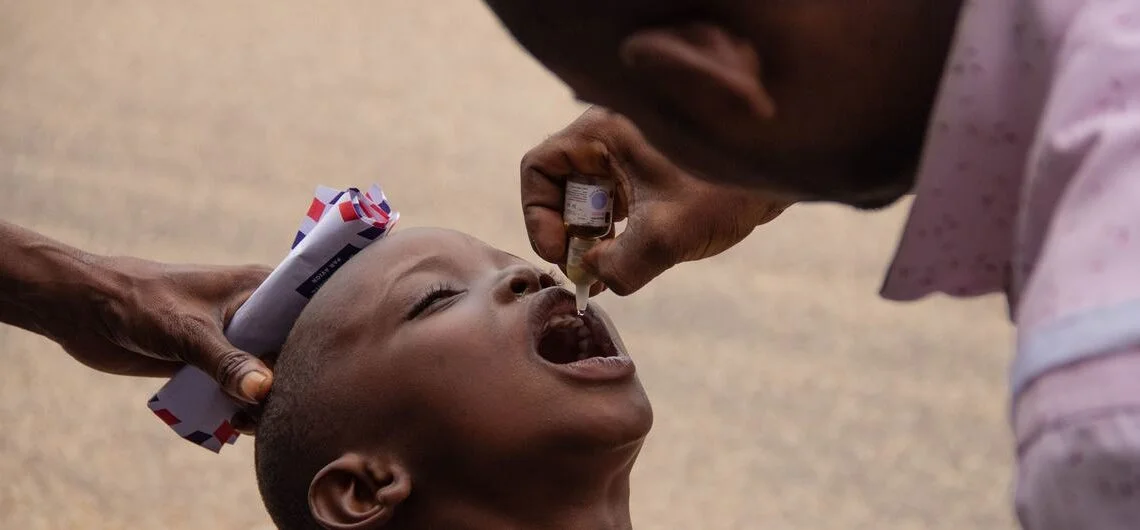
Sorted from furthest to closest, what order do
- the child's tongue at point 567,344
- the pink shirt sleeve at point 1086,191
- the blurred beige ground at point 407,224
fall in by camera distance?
the blurred beige ground at point 407,224 < the child's tongue at point 567,344 < the pink shirt sleeve at point 1086,191

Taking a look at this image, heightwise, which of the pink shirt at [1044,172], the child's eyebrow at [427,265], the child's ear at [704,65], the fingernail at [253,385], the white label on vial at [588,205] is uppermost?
the child's ear at [704,65]

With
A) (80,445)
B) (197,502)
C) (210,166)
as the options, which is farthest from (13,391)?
(210,166)

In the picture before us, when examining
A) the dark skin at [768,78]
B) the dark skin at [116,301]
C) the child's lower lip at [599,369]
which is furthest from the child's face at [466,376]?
the dark skin at [768,78]

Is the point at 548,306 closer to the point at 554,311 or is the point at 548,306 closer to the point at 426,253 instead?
the point at 554,311

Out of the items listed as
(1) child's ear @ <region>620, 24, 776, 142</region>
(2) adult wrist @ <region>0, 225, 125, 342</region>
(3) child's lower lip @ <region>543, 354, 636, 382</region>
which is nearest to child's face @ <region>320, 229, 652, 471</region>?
(3) child's lower lip @ <region>543, 354, 636, 382</region>

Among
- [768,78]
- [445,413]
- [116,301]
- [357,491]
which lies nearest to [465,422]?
[445,413]

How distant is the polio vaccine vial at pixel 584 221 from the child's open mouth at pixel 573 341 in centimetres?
2

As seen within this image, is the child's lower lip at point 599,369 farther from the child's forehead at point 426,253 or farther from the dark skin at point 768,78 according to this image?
the dark skin at point 768,78

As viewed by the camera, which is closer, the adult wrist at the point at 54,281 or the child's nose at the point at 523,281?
the child's nose at the point at 523,281

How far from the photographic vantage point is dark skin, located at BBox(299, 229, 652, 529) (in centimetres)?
123

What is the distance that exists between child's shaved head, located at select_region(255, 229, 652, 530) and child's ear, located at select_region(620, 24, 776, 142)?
23.6 inches

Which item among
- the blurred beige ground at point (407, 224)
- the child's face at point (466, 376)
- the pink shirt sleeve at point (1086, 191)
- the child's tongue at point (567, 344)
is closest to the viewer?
the pink shirt sleeve at point (1086, 191)

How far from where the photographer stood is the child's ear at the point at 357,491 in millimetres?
1236

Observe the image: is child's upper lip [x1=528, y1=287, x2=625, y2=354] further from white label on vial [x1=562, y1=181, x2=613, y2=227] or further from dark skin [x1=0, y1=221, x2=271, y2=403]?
dark skin [x1=0, y1=221, x2=271, y2=403]
